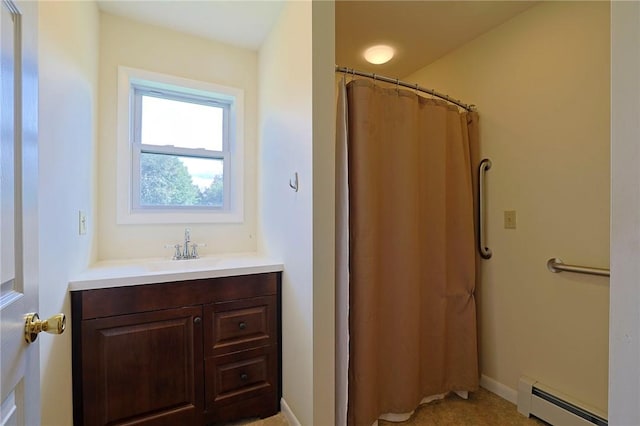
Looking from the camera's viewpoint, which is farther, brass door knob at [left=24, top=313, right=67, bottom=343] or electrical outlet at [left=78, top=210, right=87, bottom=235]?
electrical outlet at [left=78, top=210, right=87, bottom=235]

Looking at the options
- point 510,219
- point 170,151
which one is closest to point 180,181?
point 170,151

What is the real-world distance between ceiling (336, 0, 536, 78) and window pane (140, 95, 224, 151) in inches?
45.8

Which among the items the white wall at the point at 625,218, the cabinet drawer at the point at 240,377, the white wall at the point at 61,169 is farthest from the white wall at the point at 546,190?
the white wall at the point at 61,169

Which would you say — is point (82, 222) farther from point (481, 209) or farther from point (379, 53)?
point (481, 209)

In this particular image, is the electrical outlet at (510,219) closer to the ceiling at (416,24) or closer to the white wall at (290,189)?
the ceiling at (416,24)

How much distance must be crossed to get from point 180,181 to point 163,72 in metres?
0.77

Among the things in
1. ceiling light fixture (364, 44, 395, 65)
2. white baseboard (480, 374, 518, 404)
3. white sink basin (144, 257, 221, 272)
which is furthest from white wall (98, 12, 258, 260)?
white baseboard (480, 374, 518, 404)

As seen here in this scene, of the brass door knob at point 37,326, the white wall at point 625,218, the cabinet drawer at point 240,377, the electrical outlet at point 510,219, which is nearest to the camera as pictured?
the white wall at point 625,218

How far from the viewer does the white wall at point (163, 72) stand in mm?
1817

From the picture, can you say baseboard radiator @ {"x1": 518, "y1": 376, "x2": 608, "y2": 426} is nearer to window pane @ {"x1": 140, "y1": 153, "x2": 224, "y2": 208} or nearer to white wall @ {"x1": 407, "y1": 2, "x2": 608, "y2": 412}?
white wall @ {"x1": 407, "y1": 2, "x2": 608, "y2": 412}

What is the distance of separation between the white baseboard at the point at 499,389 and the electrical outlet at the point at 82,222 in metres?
2.66

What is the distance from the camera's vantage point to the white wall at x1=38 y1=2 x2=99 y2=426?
0.98m

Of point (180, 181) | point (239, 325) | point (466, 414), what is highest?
point (180, 181)

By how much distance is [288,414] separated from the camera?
161 centimetres
